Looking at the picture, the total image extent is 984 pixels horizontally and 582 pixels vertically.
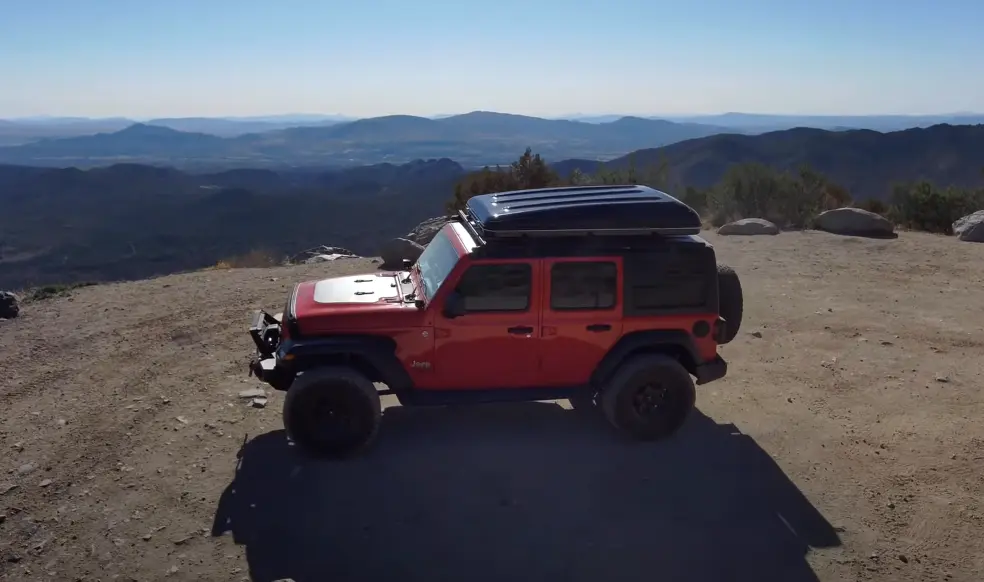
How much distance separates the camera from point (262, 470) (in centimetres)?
650

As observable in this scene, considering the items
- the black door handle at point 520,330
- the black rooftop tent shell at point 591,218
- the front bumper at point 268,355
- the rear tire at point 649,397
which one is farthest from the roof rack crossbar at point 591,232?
the front bumper at point 268,355

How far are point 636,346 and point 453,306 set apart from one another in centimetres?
166

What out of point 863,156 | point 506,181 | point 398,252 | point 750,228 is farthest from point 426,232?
point 863,156

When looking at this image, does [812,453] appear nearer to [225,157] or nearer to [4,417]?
[4,417]

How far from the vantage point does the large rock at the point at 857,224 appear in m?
16.4

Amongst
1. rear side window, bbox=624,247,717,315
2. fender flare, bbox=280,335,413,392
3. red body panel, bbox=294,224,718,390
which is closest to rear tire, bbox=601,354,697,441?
red body panel, bbox=294,224,718,390

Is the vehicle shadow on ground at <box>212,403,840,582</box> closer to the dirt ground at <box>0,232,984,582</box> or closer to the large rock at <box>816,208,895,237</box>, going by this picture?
the dirt ground at <box>0,232,984,582</box>

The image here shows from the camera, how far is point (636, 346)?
22.0 feet

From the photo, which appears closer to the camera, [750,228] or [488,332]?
[488,332]

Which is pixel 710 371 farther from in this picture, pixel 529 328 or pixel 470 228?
pixel 470 228

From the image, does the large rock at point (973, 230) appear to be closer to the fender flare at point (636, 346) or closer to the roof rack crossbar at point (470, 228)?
the fender flare at point (636, 346)

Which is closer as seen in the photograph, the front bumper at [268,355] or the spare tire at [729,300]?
the front bumper at [268,355]

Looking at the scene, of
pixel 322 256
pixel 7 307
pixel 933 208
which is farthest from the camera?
pixel 933 208

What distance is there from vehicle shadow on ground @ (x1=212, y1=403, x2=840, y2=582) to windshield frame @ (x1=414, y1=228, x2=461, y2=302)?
142 cm
